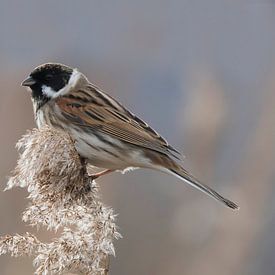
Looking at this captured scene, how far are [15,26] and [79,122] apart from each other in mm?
2419

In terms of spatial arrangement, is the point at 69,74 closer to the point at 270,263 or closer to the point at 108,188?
the point at 108,188

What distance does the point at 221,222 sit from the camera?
13.9 ft

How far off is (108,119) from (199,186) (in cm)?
64

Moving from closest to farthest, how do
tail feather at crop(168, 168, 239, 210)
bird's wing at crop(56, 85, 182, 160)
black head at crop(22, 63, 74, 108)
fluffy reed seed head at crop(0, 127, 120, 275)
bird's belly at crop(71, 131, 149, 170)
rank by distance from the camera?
fluffy reed seed head at crop(0, 127, 120, 275) < tail feather at crop(168, 168, 239, 210) < bird's belly at crop(71, 131, 149, 170) < bird's wing at crop(56, 85, 182, 160) < black head at crop(22, 63, 74, 108)

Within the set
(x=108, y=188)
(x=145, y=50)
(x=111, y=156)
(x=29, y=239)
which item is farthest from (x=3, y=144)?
(x=29, y=239)

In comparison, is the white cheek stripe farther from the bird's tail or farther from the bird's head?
the bird's tail

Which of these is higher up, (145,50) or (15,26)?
(145,50)

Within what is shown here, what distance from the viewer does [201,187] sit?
3.58m

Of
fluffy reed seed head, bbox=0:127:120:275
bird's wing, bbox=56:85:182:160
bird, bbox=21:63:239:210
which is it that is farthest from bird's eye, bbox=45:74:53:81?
fluffy reed seed head, bbox=0:127:120:275

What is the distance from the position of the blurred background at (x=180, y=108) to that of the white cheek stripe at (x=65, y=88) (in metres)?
0.61

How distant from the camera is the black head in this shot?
4020 millimetres

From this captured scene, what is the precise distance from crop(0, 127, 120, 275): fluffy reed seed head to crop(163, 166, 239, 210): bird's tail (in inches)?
28.9

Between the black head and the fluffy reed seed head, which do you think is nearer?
the fluffy reed seed head

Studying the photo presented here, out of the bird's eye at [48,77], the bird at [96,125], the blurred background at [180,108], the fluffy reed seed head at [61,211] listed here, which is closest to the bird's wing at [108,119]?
the bird at [96,125]
